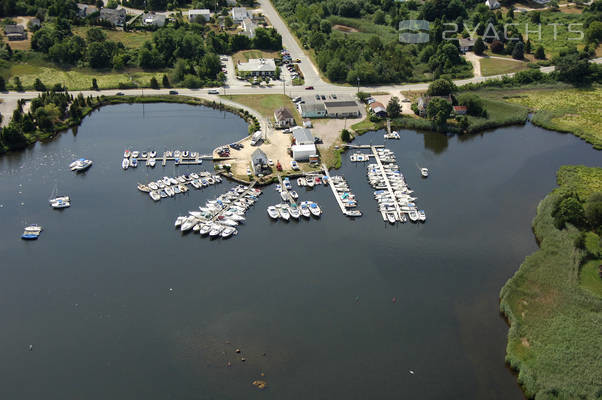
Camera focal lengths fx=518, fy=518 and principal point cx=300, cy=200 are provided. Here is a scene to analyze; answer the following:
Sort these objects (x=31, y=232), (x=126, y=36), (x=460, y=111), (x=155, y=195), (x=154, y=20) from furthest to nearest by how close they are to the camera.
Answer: (x=154, y=20), (x=126, y=36), (x=460, y=111), (x=155, y=195), (x=31, y=232)

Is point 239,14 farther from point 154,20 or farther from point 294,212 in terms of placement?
point 294,212

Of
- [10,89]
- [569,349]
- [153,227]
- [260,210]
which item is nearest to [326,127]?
[260,210]

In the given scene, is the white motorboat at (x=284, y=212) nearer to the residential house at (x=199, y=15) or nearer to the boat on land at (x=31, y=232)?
the boat on land at (x=31, y=232)

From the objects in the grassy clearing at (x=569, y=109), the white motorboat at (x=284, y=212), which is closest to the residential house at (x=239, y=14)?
the grassy clearing at (x=569, y=109)

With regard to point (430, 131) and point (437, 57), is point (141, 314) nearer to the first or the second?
point (430, 131)

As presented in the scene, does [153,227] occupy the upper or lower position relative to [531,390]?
upper

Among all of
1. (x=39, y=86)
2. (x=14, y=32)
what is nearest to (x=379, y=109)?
(x=39, y=86)

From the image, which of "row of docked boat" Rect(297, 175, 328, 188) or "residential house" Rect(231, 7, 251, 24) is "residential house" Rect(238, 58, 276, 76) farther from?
"row of docked boat" Rect(297, 175, 328, 188)
